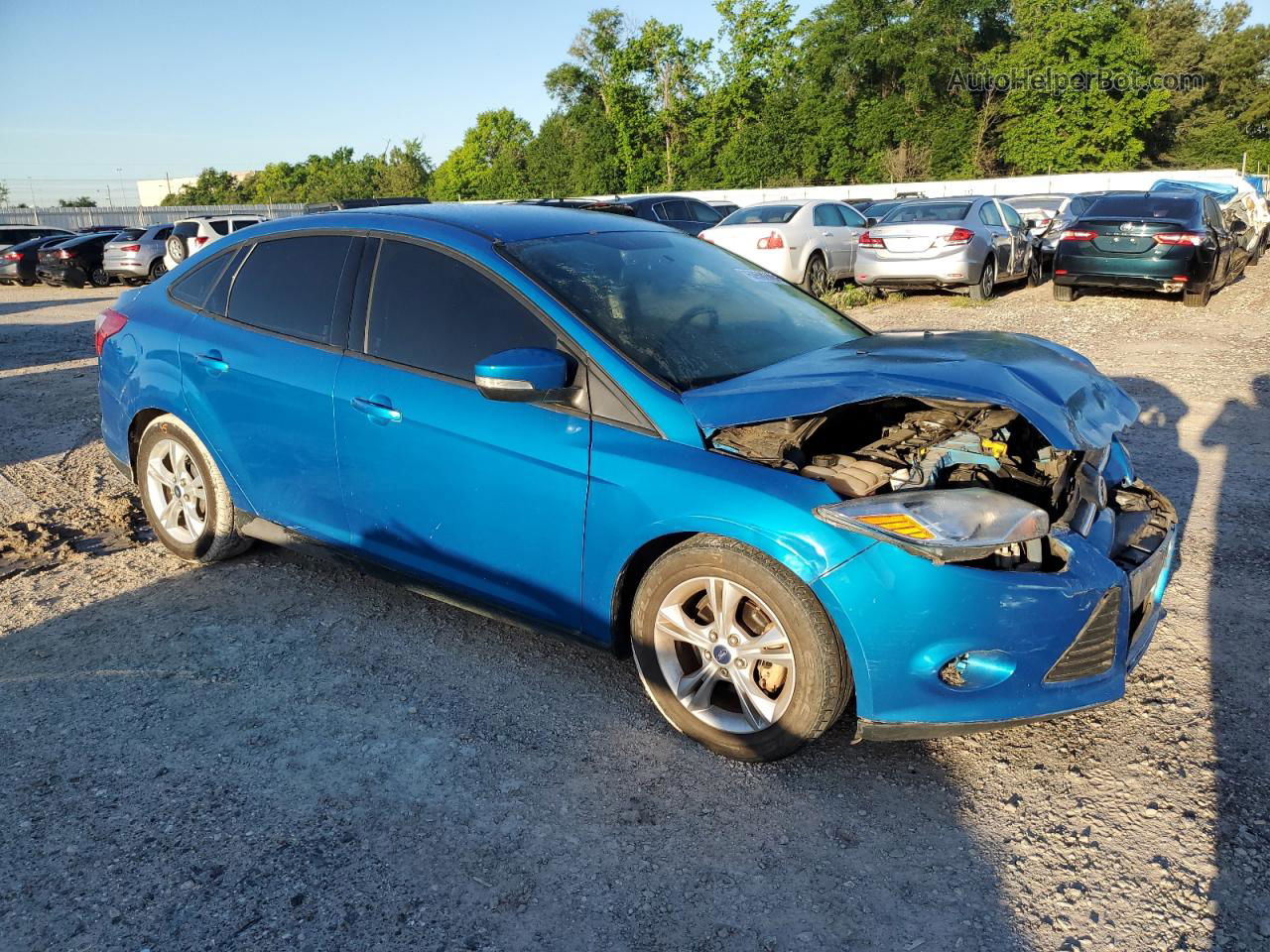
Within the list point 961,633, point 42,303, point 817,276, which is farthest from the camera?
point 42,303

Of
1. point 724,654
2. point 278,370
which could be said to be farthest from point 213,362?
point 724,654

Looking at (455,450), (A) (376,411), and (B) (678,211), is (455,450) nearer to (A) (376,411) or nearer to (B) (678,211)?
(A) (376,411)

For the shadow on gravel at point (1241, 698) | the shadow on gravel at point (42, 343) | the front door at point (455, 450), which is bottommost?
the shadow on gravel at point (42, 343)

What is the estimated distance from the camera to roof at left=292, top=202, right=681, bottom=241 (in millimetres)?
3848

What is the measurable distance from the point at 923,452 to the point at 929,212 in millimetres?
12711

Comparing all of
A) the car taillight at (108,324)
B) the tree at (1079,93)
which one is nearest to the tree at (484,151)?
the tree at (1079,93)

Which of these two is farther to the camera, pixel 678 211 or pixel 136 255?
pixel 136 255

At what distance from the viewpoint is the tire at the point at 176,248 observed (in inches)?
751

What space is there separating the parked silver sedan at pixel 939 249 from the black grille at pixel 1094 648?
11.7 metres

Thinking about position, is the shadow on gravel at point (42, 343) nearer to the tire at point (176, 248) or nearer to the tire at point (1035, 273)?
the tire at point (176, 248)

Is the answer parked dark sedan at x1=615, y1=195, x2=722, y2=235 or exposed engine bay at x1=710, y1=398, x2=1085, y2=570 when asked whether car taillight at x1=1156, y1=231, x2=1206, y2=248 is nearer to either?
parked dark sedan at x1=615, y1=195, x2=722, y2=235

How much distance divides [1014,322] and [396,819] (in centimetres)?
1168

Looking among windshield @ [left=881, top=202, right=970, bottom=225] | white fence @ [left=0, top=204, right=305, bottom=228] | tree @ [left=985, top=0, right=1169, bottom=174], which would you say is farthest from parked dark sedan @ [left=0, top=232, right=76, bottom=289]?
Answer: tree @ [left=985, top=0, right=1169, bottom=174]

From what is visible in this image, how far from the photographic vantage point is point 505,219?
401 cm
